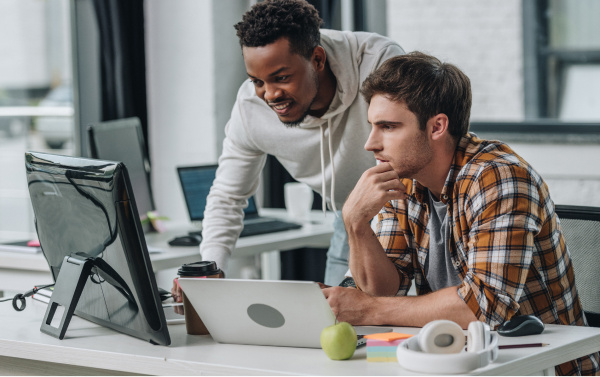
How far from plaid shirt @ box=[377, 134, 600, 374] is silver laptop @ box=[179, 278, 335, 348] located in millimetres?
321

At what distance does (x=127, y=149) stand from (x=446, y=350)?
1931 millimetres

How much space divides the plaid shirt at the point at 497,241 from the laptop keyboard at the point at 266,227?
1155 mm

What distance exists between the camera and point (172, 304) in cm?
191

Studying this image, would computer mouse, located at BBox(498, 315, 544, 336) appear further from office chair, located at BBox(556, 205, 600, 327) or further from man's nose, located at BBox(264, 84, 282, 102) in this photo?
man's nose, located at BBox(264, 84, 282, 102)

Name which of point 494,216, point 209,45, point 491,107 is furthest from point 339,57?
point 491,107

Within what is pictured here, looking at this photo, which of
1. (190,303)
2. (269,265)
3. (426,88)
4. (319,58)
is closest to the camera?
Result: (190,303)

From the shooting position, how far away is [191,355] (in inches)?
59.6

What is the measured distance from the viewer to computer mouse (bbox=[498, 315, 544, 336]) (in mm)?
1561

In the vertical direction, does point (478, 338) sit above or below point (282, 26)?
below

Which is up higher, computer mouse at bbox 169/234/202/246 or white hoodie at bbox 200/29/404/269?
white hoodie at bbox 200/29/404/269

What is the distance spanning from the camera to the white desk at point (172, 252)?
2.71 m

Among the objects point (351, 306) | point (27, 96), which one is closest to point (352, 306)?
point (351, 306)

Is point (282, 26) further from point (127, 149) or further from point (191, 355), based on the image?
point (127, 149)

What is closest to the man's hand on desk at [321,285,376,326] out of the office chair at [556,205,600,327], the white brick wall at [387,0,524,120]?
the office chair at [556,205,600,327]
